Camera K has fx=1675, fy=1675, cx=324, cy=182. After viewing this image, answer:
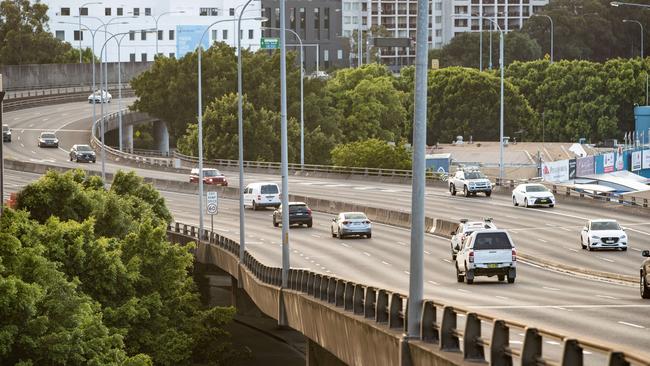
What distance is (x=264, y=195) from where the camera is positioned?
87.7m

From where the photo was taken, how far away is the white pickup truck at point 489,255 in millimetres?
46969

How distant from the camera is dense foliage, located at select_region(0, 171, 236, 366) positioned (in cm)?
3475

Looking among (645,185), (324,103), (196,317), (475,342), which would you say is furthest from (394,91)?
(475,342)

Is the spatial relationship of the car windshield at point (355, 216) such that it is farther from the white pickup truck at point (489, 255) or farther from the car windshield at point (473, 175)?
Answer: the white pickup truck at point (489, 255)

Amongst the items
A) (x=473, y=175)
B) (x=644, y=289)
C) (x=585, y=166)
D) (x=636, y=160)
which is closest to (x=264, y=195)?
(x=473, y=175)

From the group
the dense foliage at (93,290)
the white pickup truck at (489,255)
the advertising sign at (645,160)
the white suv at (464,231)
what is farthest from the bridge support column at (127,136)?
the white pickup truck at (489,255)

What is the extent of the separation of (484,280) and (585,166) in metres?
68.9

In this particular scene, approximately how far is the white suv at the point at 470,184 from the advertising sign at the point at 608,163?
3353 cm

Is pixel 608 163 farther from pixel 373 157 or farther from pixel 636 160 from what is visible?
pixel 373 157

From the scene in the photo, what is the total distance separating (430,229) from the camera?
7369 centimetres

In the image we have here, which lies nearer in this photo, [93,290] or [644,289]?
[644,289]

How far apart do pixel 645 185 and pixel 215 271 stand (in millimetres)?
54770

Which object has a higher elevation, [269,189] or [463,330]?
[463,330]

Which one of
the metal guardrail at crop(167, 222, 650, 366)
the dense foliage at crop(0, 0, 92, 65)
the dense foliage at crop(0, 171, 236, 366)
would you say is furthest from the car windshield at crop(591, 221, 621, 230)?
the dense foliage at crop(0, 0, 92, 65)
